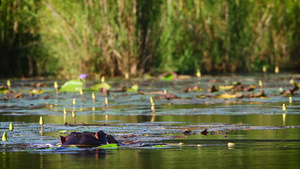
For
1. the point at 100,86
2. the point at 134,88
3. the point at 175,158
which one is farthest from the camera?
the point at 100,86

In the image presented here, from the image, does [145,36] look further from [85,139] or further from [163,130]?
[85,139]

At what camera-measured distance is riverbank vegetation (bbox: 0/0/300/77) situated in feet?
59.0

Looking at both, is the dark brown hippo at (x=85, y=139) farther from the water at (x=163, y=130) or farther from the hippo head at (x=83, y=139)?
the water at (x=163, y=130)

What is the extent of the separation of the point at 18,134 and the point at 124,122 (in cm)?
148

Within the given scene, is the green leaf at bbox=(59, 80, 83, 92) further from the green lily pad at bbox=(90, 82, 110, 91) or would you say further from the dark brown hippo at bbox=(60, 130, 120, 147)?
the dark brown hippo at bbox=(60, 130, 120, 147)

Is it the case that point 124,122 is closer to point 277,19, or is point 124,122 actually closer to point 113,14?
point 113,14

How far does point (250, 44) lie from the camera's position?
2105 centimetres

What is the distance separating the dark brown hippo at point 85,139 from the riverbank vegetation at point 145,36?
1152cm

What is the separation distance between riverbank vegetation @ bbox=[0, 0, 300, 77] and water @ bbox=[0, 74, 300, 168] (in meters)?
5.13

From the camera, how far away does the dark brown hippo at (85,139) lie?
6.26 m

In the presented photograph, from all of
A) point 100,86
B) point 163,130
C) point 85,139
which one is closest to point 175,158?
point 85,139

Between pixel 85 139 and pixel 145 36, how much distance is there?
12.4 metres

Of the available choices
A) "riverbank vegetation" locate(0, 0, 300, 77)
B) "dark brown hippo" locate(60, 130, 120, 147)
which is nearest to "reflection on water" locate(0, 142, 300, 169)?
"dark brown hippo" locate(60, 130, 120, 147)

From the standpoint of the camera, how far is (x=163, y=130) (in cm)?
757
